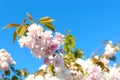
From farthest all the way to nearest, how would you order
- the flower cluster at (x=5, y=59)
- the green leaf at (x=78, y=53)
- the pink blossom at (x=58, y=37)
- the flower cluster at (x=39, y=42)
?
the flower cluster at (x=5, y=59)
the green leaf at (x=78, y=53)
the pink blossom at (x=58, y=37)
the flower cluster at (x=39, y=42)

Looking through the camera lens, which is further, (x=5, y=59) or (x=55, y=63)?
(x=5, y=59)

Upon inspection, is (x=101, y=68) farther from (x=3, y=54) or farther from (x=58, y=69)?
(x=3, y=54)

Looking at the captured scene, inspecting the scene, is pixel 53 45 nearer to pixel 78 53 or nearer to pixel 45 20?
pixel 45 20

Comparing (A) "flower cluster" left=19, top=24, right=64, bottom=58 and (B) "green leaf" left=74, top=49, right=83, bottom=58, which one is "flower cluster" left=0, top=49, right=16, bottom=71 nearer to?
(B) "green leaf" left=74, top=49, right=83, bottom=58

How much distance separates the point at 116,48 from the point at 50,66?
467 cm

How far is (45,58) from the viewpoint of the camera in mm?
3100

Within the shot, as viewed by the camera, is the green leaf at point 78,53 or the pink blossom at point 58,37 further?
the green leaf at point 78,53

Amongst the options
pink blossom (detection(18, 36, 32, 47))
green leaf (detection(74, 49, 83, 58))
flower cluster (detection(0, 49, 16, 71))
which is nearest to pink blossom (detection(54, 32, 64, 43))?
pink blossom (detection(18, 36, 32, 47))

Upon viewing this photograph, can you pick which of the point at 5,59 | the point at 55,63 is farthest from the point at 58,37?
the point at 5,59

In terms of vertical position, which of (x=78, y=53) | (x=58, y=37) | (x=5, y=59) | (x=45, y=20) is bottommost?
(x=58, y=37)

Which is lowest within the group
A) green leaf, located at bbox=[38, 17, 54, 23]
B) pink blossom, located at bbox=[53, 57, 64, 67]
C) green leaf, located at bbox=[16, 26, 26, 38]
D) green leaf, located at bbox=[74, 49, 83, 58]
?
pink blossom, located at bbox=[53, 57, 64, 67]

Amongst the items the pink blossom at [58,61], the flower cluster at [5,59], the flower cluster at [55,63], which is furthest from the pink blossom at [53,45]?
the flower cluster at [5,59]

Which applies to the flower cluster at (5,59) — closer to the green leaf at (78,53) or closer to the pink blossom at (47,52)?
the green leaf at (78,53)

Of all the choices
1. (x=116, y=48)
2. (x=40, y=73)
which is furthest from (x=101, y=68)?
(x=116, y=48)
